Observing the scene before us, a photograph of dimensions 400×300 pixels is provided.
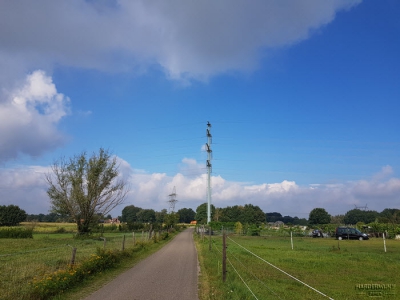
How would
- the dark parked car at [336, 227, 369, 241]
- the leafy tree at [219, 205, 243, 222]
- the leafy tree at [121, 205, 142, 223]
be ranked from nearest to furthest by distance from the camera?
the dark parked car at [336, 227, 369, 241] → the leafy tree at [219, 205, 243, 222] → the leafy tree at [121, 205, 142, 223]

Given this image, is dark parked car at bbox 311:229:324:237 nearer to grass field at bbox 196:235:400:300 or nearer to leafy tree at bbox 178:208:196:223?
grass field at bbox 196:235:400:300

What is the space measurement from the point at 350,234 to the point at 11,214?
265 ft

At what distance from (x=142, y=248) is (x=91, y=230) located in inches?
773

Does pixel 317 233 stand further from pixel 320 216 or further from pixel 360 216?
pixel 360 216

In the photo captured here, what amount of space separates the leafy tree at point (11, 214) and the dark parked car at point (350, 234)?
75475 mm

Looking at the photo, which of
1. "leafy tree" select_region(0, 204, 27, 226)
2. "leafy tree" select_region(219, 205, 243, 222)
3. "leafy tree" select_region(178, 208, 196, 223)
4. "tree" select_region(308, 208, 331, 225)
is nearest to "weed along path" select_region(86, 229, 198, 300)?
"leafy tree" select_region(0, 204, 27, 226)

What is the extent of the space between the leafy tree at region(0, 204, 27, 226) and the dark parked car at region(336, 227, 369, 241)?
2971 inches

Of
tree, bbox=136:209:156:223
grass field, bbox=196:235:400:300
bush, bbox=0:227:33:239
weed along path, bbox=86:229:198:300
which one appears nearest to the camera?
grass field, bbox=196:235:400:300

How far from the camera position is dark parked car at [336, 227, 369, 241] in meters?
41.1

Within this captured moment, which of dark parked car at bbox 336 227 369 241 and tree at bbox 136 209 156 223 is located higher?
tree at bbox 136 209 156 223

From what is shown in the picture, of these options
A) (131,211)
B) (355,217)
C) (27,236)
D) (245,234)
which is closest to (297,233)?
(245,234)

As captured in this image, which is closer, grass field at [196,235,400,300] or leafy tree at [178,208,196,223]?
grass field at [196,235,400,300]

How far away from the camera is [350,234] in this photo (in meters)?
42.0

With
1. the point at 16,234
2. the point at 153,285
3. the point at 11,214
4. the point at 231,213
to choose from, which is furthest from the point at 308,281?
the point at 231,213
